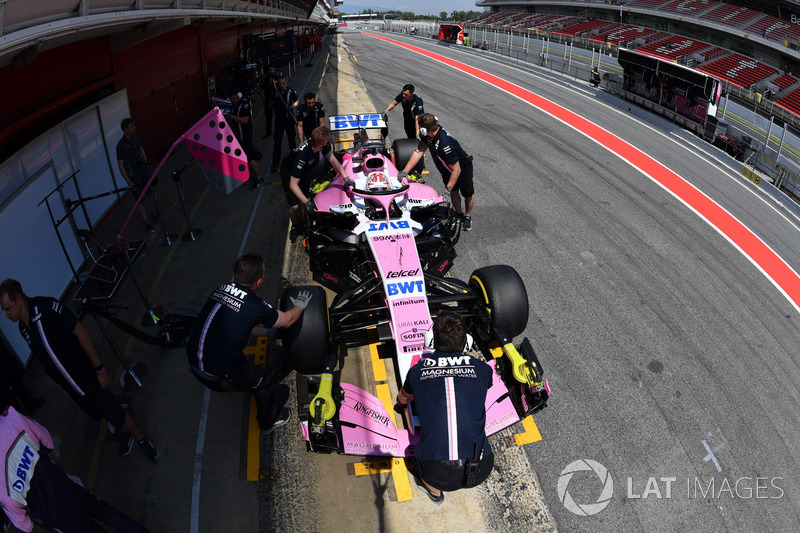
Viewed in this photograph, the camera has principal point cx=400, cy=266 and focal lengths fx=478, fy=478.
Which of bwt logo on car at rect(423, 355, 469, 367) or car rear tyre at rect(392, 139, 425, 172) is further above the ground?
car rear tyre at rect(392, 139, 425, 172)

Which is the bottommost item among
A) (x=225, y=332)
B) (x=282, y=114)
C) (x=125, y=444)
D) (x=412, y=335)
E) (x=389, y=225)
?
(x=125, y=444)

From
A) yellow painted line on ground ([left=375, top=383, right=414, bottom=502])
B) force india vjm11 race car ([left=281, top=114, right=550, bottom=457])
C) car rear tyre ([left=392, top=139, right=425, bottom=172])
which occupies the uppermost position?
car rear tyre ([left=392, top=139, right=425, bottom=172])

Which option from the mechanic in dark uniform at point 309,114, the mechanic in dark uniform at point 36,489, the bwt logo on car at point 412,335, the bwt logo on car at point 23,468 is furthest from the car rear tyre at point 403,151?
the bwt logo on car at point 23,468

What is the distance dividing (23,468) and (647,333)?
6072mm

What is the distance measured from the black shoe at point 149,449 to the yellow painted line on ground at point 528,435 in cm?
321

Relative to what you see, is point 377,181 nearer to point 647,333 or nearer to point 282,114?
point 647,333

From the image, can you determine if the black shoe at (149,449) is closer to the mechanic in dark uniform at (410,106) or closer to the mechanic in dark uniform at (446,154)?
the mechanic in dark uniform at (446,154)

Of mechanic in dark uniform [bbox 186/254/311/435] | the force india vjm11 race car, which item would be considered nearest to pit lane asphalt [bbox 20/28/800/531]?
the force india vjm11 race car

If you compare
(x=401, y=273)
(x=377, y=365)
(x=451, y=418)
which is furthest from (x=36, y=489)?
(x=401, y=273)

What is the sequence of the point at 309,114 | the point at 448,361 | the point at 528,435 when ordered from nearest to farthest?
the point at 448,361 < the point at 528,435 < the point at 309,114

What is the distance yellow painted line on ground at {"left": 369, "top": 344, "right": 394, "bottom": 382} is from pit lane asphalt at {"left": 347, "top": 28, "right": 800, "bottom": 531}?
166 cm

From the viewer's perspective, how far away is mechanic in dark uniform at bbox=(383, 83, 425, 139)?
979 centimetres

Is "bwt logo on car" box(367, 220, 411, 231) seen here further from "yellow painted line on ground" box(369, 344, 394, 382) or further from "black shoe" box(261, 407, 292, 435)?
"black shoe" box(261, 407, 292, 435)

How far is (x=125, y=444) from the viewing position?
13.8ft
